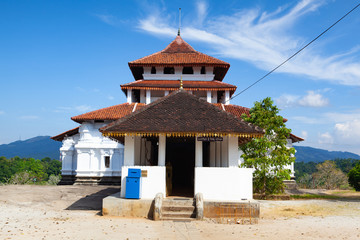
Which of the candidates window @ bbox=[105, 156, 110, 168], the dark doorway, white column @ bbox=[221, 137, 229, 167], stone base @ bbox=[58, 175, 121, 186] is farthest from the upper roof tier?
white column @ bbox=[221, 137, 229, 167]

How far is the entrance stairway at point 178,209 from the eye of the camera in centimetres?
1050

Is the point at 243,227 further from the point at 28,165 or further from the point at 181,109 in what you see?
the point at 28,165

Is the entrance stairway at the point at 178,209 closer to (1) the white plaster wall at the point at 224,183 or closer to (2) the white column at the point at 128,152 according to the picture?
(1) the white plaster wall at the point at 224,183

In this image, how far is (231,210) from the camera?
10.7 m

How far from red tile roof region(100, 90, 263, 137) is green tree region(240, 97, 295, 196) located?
16.6 feet

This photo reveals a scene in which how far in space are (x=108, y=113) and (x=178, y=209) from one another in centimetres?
1477

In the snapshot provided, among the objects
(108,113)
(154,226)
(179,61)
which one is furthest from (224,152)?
(179,61)

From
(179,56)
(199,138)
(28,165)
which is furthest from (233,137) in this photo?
(28,165)

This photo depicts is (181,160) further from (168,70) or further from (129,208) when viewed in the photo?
(168,70)

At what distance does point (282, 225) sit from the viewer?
393 inches

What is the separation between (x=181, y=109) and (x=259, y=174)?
274 inches

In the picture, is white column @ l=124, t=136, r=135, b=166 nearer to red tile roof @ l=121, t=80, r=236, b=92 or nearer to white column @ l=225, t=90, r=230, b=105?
red tile roof @ l=121, t=80, r=236, b=92

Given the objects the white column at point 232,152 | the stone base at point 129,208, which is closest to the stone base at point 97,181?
the stone base at point 129,208

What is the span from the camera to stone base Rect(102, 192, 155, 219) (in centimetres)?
1095
